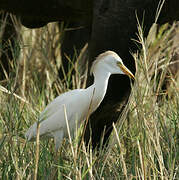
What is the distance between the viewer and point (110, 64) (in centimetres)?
220

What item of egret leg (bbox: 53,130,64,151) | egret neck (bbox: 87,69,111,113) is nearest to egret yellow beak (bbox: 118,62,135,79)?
egret neck (bbox: 87,69,111,113)

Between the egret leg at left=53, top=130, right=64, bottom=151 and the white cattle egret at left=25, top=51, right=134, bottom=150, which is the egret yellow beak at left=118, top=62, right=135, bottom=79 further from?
the egret leg at left=53, top=130, right=64, bottom=151

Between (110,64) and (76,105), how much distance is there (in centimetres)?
33

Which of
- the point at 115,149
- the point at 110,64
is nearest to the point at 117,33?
the point at 110,64

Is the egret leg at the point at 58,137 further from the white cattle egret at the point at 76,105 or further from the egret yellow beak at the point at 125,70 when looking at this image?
the egret yellow beak at the point at 125,70

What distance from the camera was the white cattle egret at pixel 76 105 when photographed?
2.24m

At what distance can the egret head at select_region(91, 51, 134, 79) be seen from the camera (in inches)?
83.7

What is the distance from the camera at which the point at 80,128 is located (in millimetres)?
2488

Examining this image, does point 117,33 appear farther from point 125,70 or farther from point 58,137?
point 58,137

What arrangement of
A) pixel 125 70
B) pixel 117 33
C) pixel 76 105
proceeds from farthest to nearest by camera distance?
pixel 76 105, pixel 117 33, pixel 125 70

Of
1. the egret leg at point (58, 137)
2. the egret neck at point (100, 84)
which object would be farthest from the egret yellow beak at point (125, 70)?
the egret leg at point (58, 137)

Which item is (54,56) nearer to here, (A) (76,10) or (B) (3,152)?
(A) (76,10)

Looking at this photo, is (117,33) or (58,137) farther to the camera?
(58,137)

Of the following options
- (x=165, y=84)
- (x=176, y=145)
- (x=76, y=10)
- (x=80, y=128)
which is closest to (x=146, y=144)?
(x=176, y=145)
